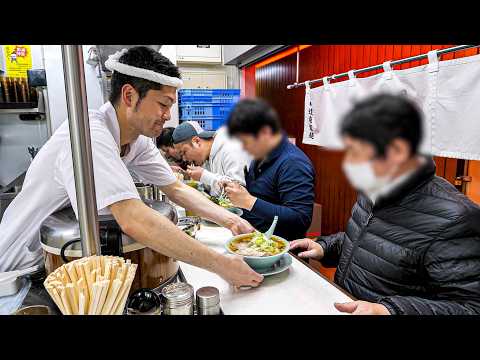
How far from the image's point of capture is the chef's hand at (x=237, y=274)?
91cm

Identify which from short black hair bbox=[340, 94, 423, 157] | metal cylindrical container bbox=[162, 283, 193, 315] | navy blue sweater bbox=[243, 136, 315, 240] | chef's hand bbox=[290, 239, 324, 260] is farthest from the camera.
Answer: navy blue sweater bbox=[243, 136, 315, 240]

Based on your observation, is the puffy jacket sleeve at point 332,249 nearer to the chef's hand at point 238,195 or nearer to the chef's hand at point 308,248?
the chef's hand at point 308,248

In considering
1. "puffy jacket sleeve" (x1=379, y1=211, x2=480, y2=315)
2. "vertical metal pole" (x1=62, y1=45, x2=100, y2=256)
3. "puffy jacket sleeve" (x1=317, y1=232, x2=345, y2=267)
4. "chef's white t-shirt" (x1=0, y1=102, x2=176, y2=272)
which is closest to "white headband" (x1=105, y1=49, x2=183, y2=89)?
"vertical metal pole" (x1=62, y1=45, x2=100, y2=256)

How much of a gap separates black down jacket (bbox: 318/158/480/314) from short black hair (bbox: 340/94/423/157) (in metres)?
0.58

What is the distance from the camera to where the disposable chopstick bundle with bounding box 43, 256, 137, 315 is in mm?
497

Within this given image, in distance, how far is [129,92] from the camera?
2.08 feet

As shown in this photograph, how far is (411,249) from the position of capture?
1009mm

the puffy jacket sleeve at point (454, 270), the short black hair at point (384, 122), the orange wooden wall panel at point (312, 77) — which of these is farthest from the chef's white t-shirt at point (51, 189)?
the puffy jacket sleeve at point (454, 270)

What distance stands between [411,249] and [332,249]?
492mm

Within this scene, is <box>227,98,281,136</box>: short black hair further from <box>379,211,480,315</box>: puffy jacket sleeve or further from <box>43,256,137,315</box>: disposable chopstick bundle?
<box>379,211,480,315</box>: puffy jacket sleeve

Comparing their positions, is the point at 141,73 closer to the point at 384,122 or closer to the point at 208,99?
the point at 208,99
